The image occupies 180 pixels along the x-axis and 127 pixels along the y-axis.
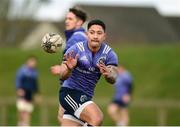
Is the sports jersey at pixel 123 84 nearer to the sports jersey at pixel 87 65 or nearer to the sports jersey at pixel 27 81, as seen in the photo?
the sports jersey at pixel 27 81

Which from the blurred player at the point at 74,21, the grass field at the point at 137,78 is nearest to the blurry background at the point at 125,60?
the grass field at the point at 137,78

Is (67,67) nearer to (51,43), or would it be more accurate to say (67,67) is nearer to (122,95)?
(51,43)

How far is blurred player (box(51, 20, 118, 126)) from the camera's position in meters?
11.8

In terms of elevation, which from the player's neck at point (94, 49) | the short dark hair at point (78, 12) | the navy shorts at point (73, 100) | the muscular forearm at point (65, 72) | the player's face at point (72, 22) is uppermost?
the short dark hair at point (78, 12)

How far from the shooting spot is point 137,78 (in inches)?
1672

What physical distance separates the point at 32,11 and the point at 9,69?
21.9 m

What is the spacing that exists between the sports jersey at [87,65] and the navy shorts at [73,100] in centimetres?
8

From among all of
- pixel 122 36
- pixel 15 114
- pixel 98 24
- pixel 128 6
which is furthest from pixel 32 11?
pixel 98 24

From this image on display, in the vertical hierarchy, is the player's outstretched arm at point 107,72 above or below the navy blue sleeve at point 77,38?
below

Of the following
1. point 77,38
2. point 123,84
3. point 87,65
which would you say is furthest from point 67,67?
point 123,84

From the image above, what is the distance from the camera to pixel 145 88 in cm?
4066

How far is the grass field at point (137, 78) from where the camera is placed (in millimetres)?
34312

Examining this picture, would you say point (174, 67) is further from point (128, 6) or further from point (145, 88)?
point (128, 6)

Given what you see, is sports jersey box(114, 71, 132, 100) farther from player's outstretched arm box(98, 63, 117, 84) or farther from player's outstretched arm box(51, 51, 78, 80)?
player's outstretched arm box(51, 51, 78, 80)
